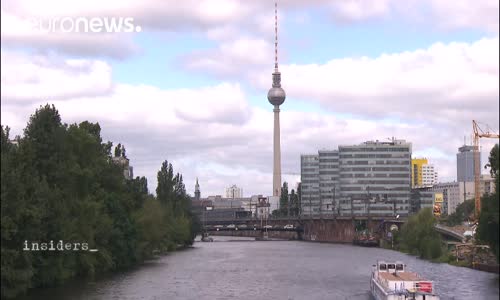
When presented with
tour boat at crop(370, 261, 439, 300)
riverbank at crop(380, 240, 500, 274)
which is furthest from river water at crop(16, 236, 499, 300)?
tour boat at crop(370, 261, 439, 300)

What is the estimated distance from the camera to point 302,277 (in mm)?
114188

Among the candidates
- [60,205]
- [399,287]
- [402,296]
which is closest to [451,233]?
[399,287]

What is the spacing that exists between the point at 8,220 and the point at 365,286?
4743cm

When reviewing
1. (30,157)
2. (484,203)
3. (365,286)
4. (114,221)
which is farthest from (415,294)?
(114,221)

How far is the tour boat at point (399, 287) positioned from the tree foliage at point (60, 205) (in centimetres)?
3505

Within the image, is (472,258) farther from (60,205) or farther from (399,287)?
(60,205)

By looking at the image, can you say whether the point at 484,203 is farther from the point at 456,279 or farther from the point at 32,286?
the point at 32,286

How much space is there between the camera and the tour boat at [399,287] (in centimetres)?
7343

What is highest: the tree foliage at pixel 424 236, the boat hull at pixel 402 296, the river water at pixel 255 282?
the tree foliage at pixel 424 236

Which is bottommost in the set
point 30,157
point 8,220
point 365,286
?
point 365,286

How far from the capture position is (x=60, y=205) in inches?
3593

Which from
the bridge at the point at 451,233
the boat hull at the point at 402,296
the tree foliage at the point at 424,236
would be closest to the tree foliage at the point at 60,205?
the boat hull at the point at 402,296

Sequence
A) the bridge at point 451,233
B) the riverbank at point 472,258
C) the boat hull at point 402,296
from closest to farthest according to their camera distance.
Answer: the boat hull at point 402,296
the riverbank at point 472,258
the bridge at point 451,233

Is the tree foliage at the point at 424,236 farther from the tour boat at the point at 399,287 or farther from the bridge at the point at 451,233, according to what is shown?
the tour boat at the point at 399,287
